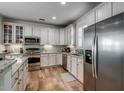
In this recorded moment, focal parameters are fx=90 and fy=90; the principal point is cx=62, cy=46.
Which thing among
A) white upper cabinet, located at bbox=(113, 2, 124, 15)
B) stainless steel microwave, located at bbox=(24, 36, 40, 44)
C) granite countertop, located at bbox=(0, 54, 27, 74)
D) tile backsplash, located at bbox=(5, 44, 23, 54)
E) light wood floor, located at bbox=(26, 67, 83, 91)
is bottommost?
light wood floor, located at bbox=(26, 67, 83, 91)

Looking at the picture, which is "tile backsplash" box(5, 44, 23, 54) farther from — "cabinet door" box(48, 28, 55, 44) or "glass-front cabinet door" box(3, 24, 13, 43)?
"cabinet door" box(48, 28, 55, 44)

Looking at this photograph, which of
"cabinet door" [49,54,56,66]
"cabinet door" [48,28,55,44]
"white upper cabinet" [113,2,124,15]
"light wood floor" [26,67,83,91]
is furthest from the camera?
"cabinet door" [48,28,55,44]

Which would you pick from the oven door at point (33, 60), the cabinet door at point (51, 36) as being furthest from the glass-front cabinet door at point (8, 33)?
the cabinet door at point (51, 36)

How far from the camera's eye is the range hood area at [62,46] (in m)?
1.44

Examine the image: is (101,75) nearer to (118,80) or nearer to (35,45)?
(118,80)

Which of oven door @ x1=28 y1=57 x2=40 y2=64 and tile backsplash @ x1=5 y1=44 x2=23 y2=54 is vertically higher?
tile backsplash @ x1=5 y1=44 x2=23 y2=54

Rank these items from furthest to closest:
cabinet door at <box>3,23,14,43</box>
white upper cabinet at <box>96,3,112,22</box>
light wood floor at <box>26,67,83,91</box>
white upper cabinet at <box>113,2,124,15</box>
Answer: cabinet door at <box>3,23,14,43</box>, light wood floor at <box>26,67,83,91</box>, white upper cabinet at <box>96,3,112,22</box>, white upper cabinet at <box>113,2,124,15</box>

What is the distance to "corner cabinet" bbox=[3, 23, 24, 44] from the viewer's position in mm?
4393

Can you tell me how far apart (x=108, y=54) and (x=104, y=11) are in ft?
4.08

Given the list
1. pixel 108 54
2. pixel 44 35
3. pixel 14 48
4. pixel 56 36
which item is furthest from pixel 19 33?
pixel 108 54

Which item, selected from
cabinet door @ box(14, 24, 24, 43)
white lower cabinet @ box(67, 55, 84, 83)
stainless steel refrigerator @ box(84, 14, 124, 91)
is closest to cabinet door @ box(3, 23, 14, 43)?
cabinet door @ box(14, 24, 24, 43)

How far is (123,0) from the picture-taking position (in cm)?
178

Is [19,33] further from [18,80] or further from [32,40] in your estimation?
[18,80]

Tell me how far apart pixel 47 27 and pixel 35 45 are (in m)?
1.32
